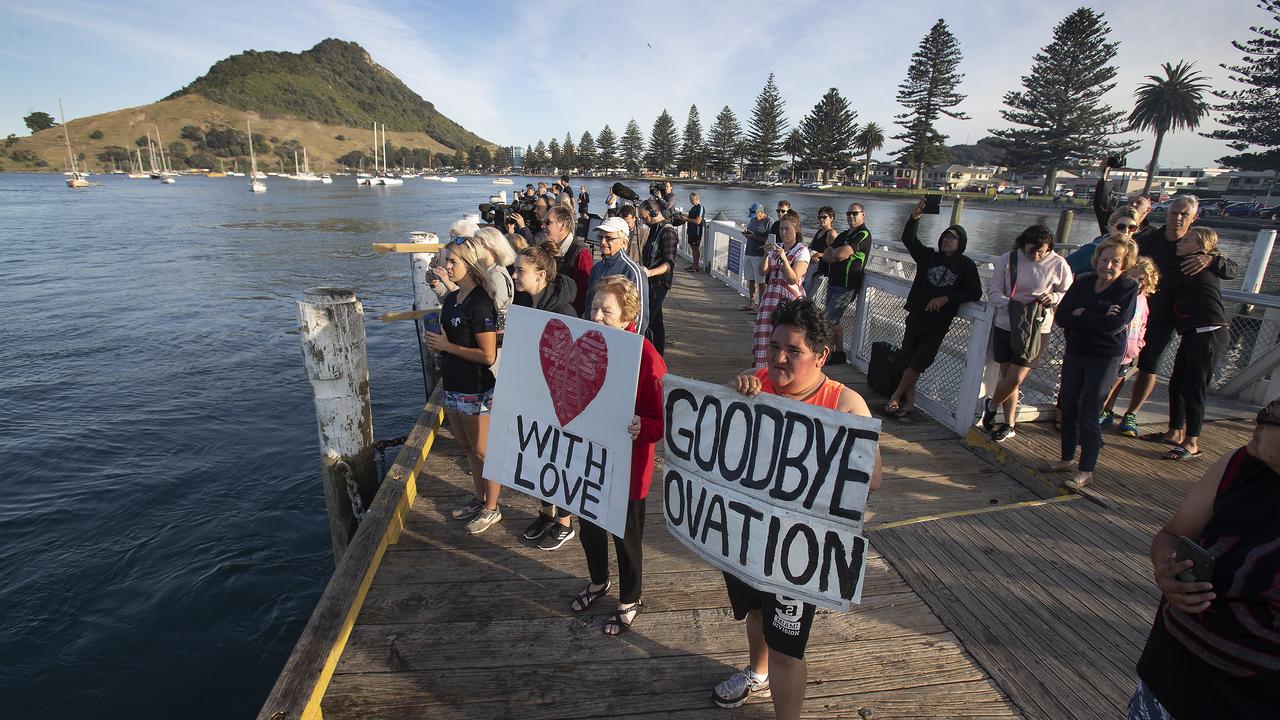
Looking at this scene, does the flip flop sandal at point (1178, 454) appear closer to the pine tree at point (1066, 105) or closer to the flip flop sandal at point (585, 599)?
the flip flop sandal at point (585, 599)

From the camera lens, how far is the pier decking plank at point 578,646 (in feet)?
8.88

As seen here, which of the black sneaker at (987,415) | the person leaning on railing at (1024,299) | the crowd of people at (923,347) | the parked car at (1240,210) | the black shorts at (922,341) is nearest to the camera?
the crowd of people at (923,347)

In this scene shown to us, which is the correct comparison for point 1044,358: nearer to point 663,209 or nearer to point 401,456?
point 401,456

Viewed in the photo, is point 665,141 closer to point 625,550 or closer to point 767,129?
point 767,129

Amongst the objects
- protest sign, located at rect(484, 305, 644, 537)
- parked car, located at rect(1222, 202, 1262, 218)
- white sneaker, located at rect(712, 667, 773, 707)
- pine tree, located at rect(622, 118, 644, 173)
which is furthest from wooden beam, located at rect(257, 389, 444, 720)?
pine tree, located at rect(622, 118, 644, 173)

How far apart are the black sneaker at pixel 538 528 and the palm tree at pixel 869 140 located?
119622mm

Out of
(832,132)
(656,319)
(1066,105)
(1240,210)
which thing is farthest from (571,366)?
(832,132)

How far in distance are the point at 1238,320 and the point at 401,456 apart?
866cm

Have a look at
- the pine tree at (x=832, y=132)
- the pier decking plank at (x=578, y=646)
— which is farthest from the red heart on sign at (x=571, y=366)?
the pine tree at (x=832, y=132)

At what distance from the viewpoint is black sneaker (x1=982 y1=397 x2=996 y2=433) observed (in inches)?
209

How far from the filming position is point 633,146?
17662cm

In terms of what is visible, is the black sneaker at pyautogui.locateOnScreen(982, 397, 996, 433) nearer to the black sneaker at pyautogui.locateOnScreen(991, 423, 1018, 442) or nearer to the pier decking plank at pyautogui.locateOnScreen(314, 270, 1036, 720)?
the black sneaker at pyautogui.locateOnScreen(991, 423, 1018, 442)

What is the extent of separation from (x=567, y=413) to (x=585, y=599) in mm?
1110

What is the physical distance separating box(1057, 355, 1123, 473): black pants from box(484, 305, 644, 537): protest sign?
3.65 m
